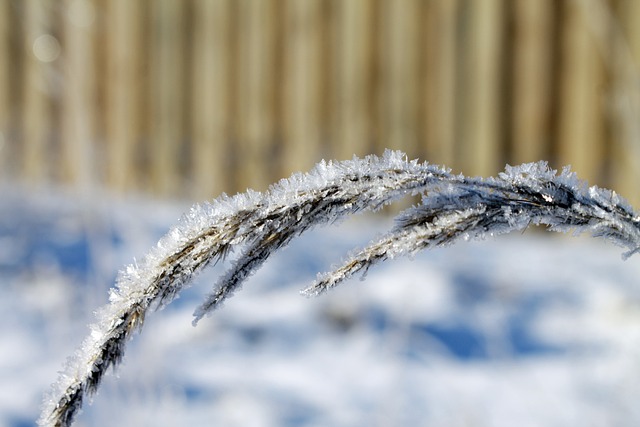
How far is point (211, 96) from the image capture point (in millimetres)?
4781

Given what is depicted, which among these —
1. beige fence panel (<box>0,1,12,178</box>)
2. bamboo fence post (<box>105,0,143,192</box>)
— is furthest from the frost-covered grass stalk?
beige fence panel (<box>0,1,12,178</box>)

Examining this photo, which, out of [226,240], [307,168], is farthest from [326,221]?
[307,168]

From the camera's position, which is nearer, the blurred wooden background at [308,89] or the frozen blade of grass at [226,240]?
the frozen blade of grass at [226,240]

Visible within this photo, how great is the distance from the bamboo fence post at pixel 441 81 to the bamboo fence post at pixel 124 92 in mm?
1937

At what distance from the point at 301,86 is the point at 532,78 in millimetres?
1329

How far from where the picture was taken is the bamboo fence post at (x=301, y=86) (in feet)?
14.6

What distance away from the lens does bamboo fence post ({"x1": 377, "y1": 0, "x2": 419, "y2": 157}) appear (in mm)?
4285

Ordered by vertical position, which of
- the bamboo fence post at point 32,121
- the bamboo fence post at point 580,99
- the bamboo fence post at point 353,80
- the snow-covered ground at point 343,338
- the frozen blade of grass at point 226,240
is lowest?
the frozen blade of grass at point 226,240

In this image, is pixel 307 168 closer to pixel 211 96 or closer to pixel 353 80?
pixel 353 80

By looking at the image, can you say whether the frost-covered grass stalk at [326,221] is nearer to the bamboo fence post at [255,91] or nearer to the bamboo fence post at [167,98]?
the bamboo fence post at [255,91]

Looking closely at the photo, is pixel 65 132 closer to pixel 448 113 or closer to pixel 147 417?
pixel 448 113

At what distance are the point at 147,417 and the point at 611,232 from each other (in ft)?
4.95

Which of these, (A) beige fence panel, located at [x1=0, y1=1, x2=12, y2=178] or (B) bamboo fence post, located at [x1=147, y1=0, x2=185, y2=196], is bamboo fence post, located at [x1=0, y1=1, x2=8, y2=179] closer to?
(A) beige fence panel, located at [x1=0, y1=1, x2=12, y2=178]

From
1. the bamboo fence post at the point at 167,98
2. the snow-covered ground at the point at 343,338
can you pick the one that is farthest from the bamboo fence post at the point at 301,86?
the bamboo fence post at the point at 167,98
